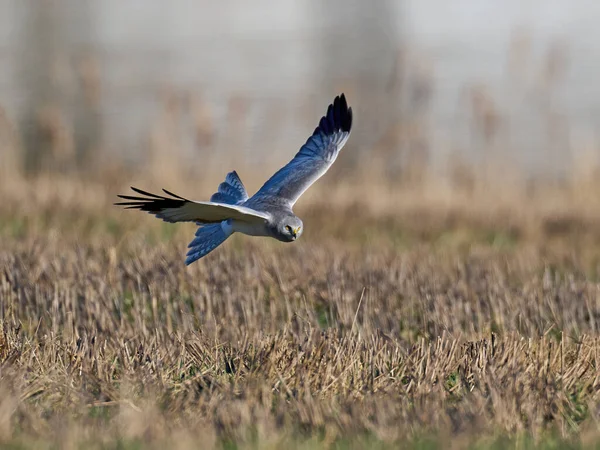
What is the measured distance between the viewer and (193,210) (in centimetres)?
519

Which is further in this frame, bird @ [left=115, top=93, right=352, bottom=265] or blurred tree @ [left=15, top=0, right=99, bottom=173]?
blurred tree @ [left=15, top=0, right=99, bottom=173]

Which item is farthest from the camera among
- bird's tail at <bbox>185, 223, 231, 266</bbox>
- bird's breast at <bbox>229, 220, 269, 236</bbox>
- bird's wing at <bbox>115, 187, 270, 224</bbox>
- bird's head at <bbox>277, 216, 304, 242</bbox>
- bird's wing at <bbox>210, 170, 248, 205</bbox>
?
bird's wing at <bbox>210, 170, 248, 205</bbox>

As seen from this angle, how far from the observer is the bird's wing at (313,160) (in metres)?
5.82

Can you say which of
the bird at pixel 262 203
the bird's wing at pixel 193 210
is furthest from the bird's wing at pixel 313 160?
the bird's wing at pixel 193 210

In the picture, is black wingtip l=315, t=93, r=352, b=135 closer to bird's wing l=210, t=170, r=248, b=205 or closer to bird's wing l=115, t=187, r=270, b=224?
bird's wing l=210, t=170, r=248, b=205

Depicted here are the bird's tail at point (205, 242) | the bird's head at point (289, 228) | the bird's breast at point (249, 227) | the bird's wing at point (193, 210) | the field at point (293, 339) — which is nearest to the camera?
the field at point (293, 339)

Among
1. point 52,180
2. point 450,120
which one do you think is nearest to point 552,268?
point 52,180

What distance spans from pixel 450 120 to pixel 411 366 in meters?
16.1

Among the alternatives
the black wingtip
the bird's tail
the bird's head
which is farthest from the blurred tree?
the bird's head

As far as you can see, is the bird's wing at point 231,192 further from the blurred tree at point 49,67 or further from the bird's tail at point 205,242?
the blurred tree at point 49,67

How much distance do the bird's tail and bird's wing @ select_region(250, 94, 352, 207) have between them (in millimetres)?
258

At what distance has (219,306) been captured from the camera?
20.4 ft

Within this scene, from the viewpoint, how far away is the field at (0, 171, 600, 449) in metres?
3.88

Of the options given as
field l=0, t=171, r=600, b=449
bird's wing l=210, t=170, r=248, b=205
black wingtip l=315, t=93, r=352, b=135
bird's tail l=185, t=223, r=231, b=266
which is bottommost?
field l=0, t=171, r=600, b=449
